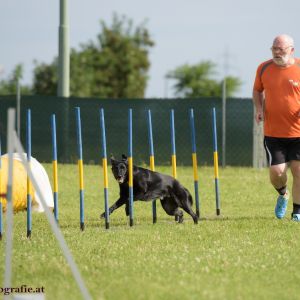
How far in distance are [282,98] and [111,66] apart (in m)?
41.4

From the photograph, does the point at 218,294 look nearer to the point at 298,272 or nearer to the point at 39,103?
the point at 298,272

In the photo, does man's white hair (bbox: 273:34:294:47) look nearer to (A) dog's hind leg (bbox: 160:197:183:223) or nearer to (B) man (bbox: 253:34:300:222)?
(B) man (bbox: 253:34:300:222)

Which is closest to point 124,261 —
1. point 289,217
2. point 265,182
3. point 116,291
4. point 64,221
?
point 116,291

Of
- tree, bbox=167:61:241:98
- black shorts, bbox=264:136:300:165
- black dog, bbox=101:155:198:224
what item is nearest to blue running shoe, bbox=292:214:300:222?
black shorts, bbox=264:136:300:165

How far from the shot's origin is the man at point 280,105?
883 centimetres

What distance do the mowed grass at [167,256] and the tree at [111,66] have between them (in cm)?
3707

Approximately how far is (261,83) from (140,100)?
8787 mm

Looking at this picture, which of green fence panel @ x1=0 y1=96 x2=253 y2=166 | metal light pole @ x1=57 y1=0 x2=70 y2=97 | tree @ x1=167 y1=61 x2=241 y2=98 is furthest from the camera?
tree @ x1=167 y1=61 x2=241 y2=98

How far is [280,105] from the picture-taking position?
888 cm

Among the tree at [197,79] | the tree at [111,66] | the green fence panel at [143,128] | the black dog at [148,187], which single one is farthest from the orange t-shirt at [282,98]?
the tree at [197,79]

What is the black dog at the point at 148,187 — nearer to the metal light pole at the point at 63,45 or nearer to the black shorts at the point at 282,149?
the black shorts at the point at 282,149

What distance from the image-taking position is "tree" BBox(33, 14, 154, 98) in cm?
4788

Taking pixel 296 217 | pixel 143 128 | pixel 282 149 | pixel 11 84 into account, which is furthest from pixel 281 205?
pixel 11 84

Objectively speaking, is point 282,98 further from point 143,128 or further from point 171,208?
point 143,128
